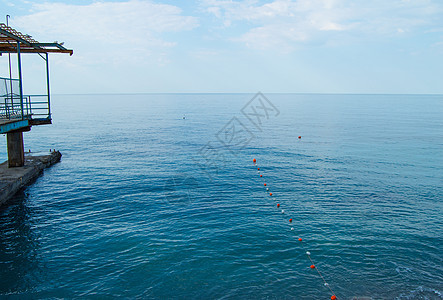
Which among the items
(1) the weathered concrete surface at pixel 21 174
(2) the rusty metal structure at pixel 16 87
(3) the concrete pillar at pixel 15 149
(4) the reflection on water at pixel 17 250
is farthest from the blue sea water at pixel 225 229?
(2) the rusty metal structure at pixel 16 87

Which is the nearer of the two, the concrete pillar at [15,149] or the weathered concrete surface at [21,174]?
the weathered concrete surface at [21,174]

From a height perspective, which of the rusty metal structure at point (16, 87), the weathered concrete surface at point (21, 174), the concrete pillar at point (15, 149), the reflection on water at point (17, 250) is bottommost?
the reflection on water at point (17, 250)

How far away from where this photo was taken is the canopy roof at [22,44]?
29.6 meters

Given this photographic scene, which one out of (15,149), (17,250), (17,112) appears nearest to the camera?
(17,250)

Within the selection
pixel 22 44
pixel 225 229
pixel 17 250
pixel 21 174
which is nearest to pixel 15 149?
pixel 21 174

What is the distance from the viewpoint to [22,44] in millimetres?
34719

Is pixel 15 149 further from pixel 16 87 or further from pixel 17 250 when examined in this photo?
pixel 17 250

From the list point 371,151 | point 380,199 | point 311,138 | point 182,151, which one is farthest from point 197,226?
point 311,138

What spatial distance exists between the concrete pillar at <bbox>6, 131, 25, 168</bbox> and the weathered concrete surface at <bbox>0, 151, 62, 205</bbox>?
38.2 inches

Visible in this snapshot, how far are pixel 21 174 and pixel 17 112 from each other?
7812mm

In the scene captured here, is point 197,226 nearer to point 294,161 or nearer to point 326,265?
point 326,265

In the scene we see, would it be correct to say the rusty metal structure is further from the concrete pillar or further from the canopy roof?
the concrete pillar

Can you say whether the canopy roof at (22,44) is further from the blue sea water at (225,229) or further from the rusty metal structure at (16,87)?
the blue sea water at (225,229)

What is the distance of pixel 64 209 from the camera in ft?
106
